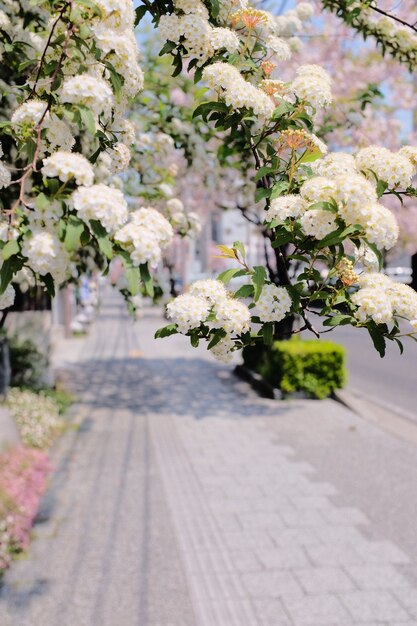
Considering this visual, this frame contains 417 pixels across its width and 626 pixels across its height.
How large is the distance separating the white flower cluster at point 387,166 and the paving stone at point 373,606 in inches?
133

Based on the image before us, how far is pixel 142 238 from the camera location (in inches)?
73.0

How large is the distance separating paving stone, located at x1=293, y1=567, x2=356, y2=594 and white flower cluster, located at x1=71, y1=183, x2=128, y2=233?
12.9 ft

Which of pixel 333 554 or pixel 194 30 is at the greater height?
pixel 194 30

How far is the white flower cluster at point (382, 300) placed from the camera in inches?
83.6

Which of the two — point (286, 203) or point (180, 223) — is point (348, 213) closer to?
point (286, 203)

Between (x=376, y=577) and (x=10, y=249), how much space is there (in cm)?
432

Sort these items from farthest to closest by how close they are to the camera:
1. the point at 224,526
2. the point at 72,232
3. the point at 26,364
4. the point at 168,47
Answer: the point at 26,364 → the point at 224,526 → the point at 168,47 → the point at 72,232

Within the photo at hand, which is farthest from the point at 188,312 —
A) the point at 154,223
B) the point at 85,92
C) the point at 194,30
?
the point at 194,30

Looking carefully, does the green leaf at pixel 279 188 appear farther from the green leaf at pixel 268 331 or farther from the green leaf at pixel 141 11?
the green leaf at pixel 141 11

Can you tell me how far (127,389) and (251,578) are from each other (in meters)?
8.57

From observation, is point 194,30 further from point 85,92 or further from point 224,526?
point 224,526

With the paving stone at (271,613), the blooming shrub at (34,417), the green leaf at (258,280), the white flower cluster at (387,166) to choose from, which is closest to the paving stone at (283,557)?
the paving stone at (271,613)

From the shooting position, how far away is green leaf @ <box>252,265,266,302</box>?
210cm

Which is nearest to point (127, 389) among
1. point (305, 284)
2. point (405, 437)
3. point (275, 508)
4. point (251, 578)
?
point (405, 437)
